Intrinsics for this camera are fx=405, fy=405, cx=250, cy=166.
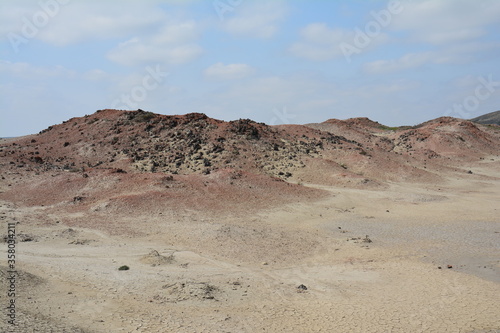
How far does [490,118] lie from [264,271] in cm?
17131

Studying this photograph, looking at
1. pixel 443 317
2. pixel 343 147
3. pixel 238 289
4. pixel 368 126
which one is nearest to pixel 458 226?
pixel 443 317

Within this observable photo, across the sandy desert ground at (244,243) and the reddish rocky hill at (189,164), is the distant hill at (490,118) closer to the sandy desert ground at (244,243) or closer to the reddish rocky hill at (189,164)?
the reddish rocky hill at (189,164)

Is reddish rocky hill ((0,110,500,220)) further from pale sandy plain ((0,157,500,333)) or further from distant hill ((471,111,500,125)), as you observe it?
distant hill ((471,111,500,125))

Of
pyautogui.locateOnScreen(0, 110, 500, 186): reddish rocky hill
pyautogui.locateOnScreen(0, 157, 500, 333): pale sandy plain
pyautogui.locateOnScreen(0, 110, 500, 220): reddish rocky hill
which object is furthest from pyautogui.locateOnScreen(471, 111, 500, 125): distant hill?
pyautogui.locateOnScreen(0, 157, 500, 333): pale sandy plain

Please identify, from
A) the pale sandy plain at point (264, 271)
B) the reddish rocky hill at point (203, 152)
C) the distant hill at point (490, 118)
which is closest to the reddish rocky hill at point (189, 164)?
the reddish rocky hill at point (203, 152)

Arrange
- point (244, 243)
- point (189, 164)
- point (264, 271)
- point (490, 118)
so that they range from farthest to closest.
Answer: point (490, 118), point (189, 164), point (244, 243), point (264, 271)

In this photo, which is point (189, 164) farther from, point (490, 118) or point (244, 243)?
point (490, 118)

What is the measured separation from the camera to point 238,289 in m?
13.0

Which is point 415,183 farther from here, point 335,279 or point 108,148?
point 108,148

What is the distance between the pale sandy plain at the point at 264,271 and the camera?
35.3 ft

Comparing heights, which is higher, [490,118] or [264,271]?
[490,118]

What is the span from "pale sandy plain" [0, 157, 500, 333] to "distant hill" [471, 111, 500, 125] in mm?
146707

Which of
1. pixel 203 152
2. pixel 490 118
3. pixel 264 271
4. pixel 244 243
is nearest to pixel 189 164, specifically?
pixel 203 152

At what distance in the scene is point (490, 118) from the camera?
516ft
